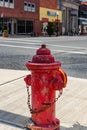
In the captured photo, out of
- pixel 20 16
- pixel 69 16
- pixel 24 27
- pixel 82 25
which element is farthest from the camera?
pixel 82 25

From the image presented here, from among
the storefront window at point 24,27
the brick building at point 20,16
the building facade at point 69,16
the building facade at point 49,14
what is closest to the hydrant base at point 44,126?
the brick building at point 20,16

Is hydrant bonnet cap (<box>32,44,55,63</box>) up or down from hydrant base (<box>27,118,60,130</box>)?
up

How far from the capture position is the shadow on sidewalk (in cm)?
483

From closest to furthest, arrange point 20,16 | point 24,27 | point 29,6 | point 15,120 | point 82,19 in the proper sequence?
1. point 15,120
2. point 20,16
3. point 24,27
4. point 29,6
5. point 82,19

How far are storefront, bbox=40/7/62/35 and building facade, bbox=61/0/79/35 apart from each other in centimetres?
303

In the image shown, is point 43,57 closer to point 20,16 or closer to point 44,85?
point 44,85

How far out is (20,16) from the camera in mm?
55625

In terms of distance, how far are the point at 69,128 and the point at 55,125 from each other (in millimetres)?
1364

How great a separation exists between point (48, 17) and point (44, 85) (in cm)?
6402

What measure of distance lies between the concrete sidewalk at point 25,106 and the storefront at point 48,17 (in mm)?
54601

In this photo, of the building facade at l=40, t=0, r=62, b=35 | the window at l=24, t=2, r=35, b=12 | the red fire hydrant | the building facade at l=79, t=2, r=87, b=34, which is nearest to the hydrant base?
the red fire hydrant

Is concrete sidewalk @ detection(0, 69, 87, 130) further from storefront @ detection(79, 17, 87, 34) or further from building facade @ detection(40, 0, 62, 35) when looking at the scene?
storefront @ detection(79, 17, 87, 34)

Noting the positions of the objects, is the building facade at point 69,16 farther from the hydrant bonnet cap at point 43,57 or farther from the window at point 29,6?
the hydrant bonnet cap at point 43,57

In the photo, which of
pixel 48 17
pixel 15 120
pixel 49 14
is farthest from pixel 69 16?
pixel 15 120
